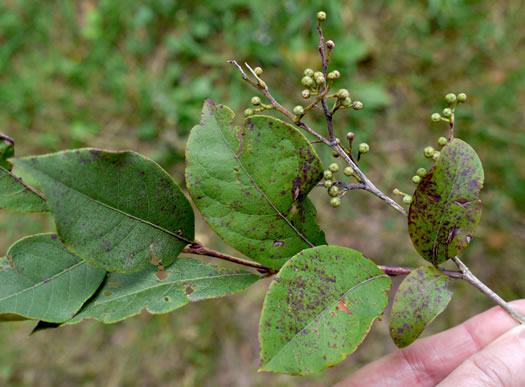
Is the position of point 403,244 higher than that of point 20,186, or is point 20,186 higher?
point 20,186

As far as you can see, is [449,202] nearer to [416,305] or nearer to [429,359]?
[416,305]

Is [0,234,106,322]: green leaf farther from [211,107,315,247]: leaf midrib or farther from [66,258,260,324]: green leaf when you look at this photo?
[211,107,315,247]: leaf midrib

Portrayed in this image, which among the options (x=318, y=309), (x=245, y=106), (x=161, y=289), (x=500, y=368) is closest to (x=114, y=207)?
(x=161, y=289)

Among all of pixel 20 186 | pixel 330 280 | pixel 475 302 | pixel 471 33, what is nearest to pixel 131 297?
pixel 20 186

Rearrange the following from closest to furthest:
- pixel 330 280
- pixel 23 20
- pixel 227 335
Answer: pixel 330 280 → pixel 227 335 → pixel 23 20

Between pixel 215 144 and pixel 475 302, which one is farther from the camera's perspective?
pixel 475 302

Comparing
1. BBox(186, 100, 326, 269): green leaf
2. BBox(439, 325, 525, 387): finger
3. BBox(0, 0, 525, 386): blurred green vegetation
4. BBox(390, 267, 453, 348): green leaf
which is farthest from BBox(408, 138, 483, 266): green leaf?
BBox(0, 0, 525, 386): blurred green vegetation

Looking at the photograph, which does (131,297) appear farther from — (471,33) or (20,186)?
(471,33)
